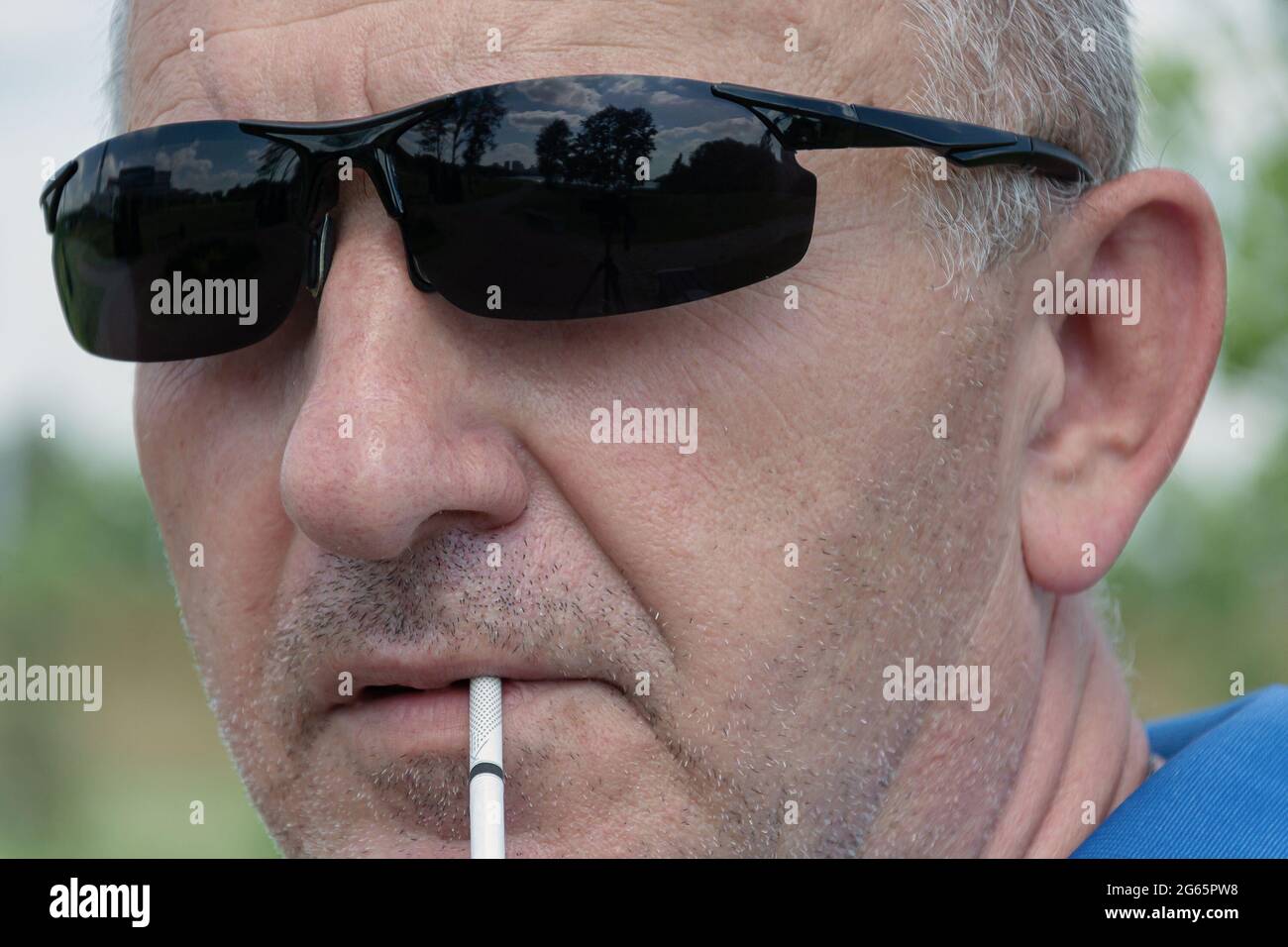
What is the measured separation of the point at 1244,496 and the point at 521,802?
924 cm

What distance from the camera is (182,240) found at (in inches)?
67.6

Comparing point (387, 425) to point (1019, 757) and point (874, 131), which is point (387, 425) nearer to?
point (874, 131)

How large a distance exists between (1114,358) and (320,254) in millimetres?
1073

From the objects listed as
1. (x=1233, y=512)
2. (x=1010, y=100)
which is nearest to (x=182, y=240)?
(x=1010, y=100)

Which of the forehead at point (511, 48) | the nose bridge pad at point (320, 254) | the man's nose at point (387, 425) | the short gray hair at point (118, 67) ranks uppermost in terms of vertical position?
the short gray hair at point (118, 67)

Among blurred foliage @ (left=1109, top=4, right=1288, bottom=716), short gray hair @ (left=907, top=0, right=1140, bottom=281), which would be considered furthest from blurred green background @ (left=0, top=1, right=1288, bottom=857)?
short gray hair @ (left=907, top=0, right=1140, bottom=281)

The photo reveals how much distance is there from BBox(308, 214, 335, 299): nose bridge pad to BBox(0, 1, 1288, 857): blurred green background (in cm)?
549

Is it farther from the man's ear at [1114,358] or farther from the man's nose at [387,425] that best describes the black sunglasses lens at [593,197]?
the man's ear at [1114,358]

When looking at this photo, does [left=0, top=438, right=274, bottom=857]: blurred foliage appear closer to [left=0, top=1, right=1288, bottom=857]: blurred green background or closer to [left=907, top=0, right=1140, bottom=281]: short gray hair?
[left=0, top=1, right=1288, bottom=857]: blurred green background

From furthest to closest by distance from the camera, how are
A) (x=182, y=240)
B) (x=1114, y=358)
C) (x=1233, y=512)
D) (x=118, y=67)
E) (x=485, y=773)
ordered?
(x=1233, y=512) → (x=118, y=67) → (x=1114, y=358) → (x=182, y=240) → (x=485, y=773)

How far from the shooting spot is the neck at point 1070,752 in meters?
1.81

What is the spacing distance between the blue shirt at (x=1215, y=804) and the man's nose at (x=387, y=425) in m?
0.91

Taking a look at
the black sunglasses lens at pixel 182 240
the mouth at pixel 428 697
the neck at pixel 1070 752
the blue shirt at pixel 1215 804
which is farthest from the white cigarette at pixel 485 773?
the blue shirt at pixel 1215 804

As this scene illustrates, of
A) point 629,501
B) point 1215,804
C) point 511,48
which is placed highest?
point 511,48
